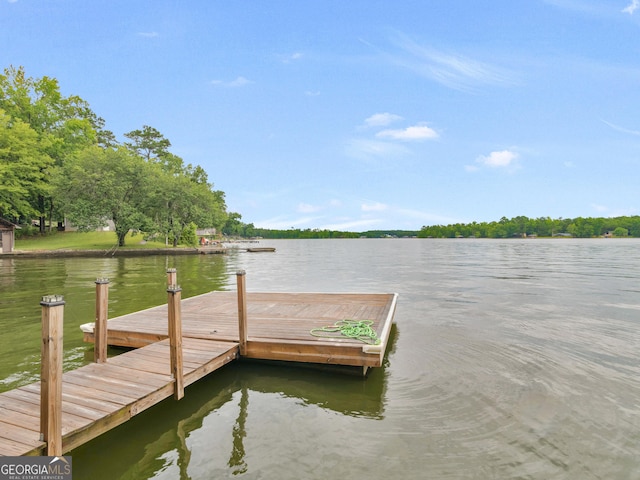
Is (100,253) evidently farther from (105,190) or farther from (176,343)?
(176,343)

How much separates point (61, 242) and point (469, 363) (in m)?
51.5

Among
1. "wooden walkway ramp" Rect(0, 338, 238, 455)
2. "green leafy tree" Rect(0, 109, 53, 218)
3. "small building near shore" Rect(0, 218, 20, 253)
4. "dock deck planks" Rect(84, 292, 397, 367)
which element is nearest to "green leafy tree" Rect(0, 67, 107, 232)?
"green leafy tree" Rect(0, 109, 53, 218)

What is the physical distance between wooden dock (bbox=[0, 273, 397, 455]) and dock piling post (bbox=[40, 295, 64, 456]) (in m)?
0.03

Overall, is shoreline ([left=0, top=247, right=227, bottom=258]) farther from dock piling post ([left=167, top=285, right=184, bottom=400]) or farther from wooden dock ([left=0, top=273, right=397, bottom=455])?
dock piling post ([left=167, top=285, right=184, bottom=400])

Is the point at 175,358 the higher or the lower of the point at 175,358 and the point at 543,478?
the higher

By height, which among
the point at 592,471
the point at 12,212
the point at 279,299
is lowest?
the point at 592,471

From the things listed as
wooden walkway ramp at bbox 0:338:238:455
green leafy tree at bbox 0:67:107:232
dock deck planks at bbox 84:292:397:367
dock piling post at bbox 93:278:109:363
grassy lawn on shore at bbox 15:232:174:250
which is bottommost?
wooden walkway ramp at bbox 0:338:238:455

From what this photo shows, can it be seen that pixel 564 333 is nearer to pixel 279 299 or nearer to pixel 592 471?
pixel 592 471

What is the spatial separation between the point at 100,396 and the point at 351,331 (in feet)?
14.0

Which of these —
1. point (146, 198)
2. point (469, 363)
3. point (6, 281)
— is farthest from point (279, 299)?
point (146, 198)

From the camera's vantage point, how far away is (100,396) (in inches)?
183

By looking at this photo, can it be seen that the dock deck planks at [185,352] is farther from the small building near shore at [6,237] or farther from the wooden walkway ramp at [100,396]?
the small building near shore at [6,237]

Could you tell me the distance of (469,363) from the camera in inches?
308

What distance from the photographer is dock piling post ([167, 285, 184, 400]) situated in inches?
208
